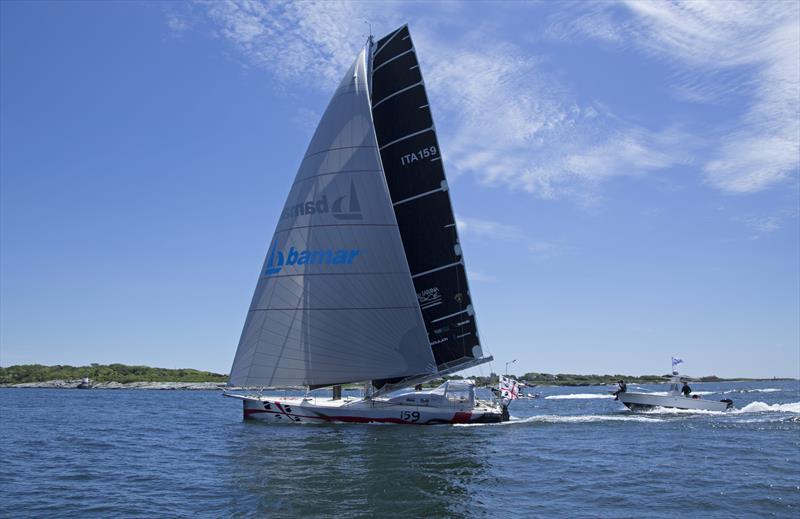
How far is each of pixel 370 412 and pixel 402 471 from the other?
1397cm

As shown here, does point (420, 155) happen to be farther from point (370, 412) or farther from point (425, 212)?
point (370, 412)

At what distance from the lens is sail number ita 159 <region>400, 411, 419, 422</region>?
35531mm

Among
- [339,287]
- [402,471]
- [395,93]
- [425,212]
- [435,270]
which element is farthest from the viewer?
[395,93]

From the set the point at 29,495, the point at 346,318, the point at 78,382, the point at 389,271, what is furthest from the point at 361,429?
the point at 78,382

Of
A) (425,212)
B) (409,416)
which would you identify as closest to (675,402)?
(409,416)

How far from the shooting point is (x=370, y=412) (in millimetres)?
35500

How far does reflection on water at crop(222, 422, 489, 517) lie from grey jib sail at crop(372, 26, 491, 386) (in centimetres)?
691

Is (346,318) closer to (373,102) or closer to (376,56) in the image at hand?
(373,102)

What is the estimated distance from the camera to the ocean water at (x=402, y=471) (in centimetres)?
1700

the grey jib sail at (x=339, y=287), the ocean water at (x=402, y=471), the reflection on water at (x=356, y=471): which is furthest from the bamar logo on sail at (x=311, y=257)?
the reflection on water at (x=356, y=471)

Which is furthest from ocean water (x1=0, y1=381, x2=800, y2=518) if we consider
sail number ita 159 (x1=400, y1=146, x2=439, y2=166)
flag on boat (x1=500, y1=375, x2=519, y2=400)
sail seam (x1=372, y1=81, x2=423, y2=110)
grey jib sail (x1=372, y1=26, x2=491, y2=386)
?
sail seam (x1=372, y1=81, x2=423, y2=110)

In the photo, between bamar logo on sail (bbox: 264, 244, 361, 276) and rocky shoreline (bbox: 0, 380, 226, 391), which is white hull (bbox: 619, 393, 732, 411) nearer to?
bamar logo on sail (bbox: 264, 244, 361, 276)

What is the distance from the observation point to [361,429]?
33719 mm

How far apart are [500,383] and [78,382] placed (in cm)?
11589
